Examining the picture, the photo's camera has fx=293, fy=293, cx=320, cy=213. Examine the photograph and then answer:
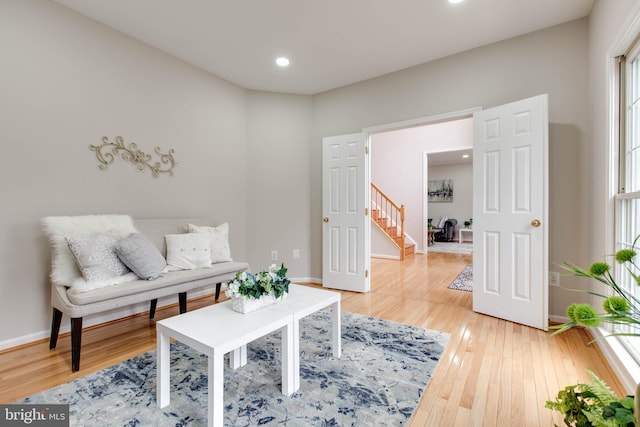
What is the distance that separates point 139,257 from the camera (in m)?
2.31

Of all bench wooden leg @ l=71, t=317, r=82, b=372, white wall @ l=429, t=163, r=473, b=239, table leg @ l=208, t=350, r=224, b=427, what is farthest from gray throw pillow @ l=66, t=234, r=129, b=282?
white wall @ l=429, t=163, r=473, b=239

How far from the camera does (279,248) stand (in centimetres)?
419

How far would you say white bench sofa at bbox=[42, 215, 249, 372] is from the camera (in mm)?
1942

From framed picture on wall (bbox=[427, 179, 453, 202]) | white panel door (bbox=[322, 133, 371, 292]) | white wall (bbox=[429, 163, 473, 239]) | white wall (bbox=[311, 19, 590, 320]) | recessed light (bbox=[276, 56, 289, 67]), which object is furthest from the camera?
framed picture on wall (bbox=[427, 179, 453, 202])

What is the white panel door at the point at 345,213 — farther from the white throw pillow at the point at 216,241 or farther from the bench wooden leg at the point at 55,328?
the bench wooden leg at the point at 55,328

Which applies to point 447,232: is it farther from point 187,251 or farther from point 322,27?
point 187,251

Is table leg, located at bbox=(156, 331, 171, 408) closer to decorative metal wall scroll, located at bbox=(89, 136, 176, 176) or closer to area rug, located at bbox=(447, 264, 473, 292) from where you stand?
decorative metal wall scroll, located at bbox=(89, 136, 176, 176)

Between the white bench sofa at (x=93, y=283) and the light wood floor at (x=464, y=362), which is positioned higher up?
the white bench sofa at (x=93, y=283)

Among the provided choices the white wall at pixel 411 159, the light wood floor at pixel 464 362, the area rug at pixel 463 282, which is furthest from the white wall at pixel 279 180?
the white wall at pixel 411 159

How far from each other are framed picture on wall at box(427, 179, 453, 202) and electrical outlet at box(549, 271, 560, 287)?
742 cm

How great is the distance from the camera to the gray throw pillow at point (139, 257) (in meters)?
2.28

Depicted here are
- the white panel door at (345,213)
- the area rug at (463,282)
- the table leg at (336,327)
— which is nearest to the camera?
the table leg at (336,327)

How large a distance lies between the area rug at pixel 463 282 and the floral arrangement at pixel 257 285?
2.88 m

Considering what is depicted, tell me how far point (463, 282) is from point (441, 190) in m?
6.35
